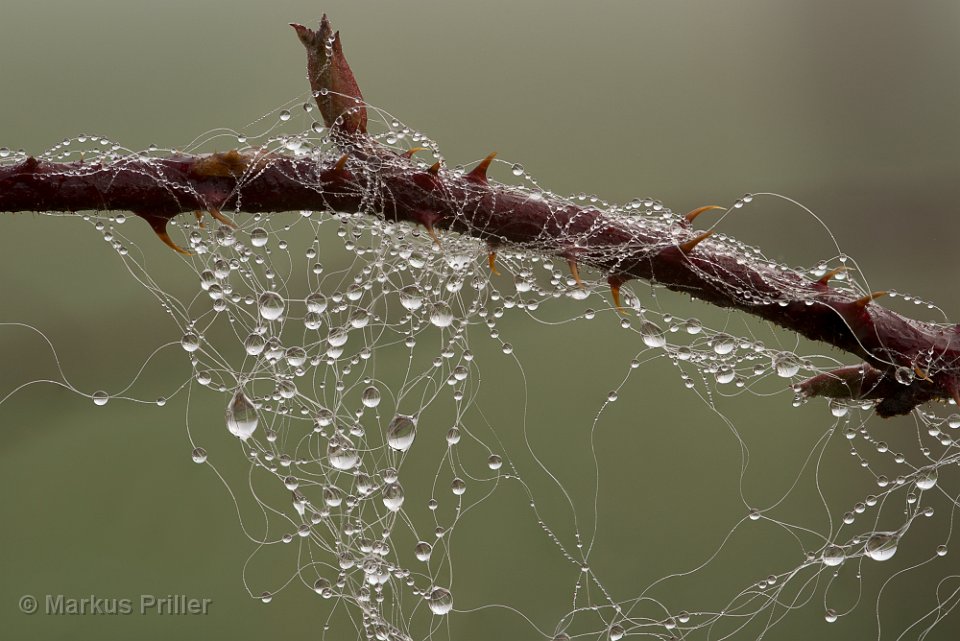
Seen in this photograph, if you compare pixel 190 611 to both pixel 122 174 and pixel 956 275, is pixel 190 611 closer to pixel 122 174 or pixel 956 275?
pixel 122 174

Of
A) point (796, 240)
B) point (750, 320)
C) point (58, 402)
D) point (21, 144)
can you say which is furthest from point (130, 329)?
point (796, 240)

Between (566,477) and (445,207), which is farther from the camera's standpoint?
(566,477)

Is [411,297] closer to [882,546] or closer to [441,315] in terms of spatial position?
[441,315]

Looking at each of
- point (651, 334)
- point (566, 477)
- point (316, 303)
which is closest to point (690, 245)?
point (651, 334)

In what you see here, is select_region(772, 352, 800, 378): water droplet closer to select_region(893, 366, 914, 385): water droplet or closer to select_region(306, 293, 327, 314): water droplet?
select_region(893, 366, 914, 385): water droplet

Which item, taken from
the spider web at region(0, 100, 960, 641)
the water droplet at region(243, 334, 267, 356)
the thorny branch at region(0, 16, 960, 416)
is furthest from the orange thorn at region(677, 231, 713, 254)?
the spider web at region(0, 100, 960, 641)

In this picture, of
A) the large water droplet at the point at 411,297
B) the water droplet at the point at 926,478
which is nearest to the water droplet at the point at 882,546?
the water droplet at the point at 926,478

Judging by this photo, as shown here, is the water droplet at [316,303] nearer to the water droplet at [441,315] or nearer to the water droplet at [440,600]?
the water droplet at [441,315]
